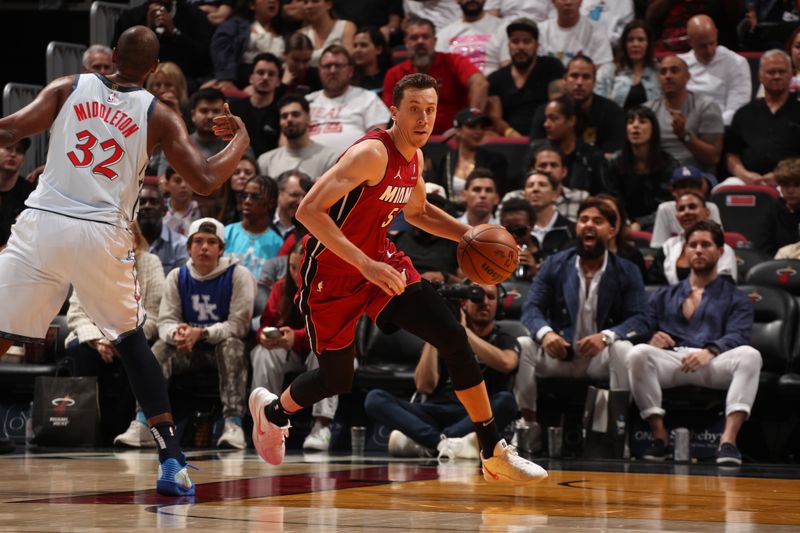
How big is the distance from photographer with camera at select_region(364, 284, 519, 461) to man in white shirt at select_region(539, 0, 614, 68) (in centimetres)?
430

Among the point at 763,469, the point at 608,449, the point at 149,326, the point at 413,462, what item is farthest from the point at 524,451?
the point at 149,326

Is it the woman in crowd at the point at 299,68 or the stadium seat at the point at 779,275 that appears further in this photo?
the woman in crowd at the point at 299,68

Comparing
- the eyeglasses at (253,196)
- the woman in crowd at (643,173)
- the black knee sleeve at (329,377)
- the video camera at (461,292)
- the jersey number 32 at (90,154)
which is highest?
the woman in crowd at (643,173)

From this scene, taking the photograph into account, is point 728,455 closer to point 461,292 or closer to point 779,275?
point 779,275

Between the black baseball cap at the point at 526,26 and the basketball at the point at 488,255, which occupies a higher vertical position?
the black baseball cap at the point at 526,26

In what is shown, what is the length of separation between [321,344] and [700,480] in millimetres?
2202

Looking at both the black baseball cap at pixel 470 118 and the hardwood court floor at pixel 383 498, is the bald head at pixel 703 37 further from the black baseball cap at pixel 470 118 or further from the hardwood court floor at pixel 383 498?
the hardwood court floor at pixel 383 498

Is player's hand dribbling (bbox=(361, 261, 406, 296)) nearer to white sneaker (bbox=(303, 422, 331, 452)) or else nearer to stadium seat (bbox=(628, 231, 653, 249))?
white sneaker (bbox=(303, 422, 331, 452))

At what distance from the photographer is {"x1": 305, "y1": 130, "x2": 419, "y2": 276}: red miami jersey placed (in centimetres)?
498

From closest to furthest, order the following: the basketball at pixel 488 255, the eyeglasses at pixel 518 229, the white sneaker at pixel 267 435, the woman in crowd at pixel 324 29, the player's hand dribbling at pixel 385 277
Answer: the player's hand dribbling at pixel 385 277
the basketball at pixel 488 255
the white sneaker at pixel 267 435
the eyeglasses at pixel 518 229
the woman in crowd at pixel 324 29

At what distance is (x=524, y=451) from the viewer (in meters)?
7.85

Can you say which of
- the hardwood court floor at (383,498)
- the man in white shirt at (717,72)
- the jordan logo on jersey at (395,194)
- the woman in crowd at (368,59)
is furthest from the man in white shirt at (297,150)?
the jordan logo on jersey at (395,194)

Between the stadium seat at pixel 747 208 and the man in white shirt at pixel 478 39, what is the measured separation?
128 inches

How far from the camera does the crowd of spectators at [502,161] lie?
8.05 m
